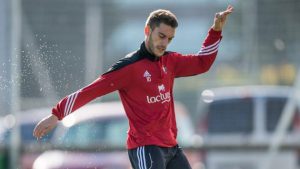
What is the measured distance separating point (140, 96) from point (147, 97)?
0.05 metres

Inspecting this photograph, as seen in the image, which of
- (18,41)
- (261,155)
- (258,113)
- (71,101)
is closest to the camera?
(71,101)

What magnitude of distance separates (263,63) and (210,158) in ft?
5.50

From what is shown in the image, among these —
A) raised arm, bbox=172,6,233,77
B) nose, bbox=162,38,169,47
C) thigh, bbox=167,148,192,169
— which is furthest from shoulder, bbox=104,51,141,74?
thigh, bbox=167,148,192,169

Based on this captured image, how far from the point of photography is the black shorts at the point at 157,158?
808 centimetres

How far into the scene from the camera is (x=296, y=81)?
1291 cm

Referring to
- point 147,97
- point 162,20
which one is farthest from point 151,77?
point 162,20

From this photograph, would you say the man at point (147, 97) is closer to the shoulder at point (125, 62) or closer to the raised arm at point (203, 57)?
the shoulder at point (125, 62)

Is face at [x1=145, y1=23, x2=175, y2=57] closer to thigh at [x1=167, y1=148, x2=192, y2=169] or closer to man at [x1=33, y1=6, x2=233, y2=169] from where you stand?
man at [x1=33, y1=6, x2=233, y2=169]

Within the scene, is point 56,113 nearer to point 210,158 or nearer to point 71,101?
point 71,101

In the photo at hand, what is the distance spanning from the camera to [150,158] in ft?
26.5

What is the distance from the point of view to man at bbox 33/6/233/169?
8.08 meters

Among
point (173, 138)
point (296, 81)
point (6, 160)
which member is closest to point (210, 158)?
point (296, 81)

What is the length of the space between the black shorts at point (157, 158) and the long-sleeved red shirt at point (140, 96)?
0.13ft

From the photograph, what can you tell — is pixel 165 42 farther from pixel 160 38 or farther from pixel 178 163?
pixel 178 163
